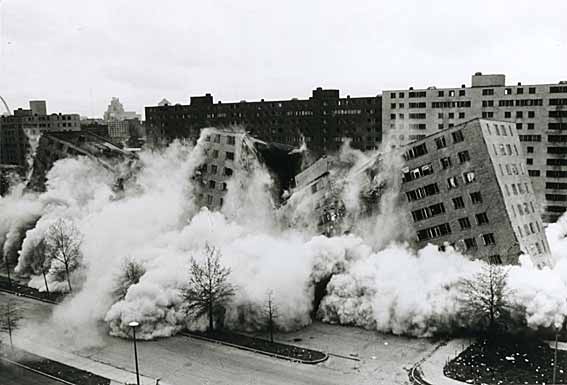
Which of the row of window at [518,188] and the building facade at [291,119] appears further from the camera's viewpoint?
the building facade at [291,119]

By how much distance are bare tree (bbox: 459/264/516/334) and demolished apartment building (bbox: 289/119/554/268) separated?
3535 mm

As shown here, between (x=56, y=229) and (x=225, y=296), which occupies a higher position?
(x=56, y=229)

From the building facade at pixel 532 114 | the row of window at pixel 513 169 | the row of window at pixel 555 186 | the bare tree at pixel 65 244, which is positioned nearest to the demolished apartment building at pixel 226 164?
the bare tree at pixel 65 244

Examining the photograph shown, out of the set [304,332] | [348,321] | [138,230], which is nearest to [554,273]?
[348,321]

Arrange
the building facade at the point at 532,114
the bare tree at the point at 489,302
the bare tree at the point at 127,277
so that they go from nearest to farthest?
the bare tree at the point at 489,302
the bare tree at the point at 127,277
the building facade at the point at 532,114

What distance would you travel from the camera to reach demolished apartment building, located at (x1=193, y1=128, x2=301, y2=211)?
56.3 meters

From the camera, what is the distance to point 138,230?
181 feet

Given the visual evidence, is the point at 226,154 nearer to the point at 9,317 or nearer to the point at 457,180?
the point at 457,180

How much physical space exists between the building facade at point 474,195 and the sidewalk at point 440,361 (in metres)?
8.12

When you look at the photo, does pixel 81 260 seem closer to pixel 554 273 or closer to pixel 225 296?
pixel 225 296

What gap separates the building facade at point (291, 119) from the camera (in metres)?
88.2

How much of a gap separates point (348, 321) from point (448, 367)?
1074 cm

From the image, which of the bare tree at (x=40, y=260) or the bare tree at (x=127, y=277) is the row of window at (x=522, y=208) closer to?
the bare tree at (x=127, y=277)

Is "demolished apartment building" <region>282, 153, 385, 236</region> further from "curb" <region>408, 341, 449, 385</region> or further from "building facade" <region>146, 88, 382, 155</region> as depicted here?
"building facade" <region>146, 88, 382, 155</region>
